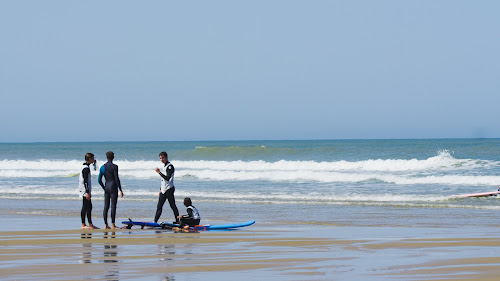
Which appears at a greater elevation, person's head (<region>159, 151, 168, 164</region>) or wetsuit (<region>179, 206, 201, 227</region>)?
person's head (<region>159, 151, 168, 164</region>)

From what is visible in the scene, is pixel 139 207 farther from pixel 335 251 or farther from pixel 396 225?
pixel 335 251

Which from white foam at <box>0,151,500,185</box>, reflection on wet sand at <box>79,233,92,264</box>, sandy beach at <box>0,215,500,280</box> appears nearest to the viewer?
sandy beach at <box>0,215,500,280</box>

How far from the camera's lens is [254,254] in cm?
880

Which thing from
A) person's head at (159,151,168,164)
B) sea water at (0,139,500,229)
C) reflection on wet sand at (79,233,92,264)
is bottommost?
sea water at (0,139,500,229)

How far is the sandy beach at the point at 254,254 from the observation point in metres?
7.18

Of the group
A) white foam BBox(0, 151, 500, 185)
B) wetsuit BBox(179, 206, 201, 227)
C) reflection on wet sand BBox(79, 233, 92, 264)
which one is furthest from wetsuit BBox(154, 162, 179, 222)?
white foam BBox(0, 151, 500, 185)

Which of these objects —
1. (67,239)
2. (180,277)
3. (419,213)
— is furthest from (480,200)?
A: (180,277)

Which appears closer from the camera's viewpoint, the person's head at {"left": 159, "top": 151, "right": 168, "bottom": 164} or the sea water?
the person's head at {"left": 159, "top": 151, "right": 168, "bottom": 164}

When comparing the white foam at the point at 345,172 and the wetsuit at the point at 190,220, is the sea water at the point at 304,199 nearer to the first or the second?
the white foam at the point at 345,172

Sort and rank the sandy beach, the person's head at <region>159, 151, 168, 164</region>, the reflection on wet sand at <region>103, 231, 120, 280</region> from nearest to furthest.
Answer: the reflection on wet sand at <region>103, 231, 120, 280</region> → the sandy beach → the person's head at <region>159, 151, 168, 164</region>

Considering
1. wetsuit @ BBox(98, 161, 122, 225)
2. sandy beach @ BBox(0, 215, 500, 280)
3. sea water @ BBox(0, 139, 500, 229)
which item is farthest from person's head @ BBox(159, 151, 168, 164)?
sea water @ BBox(0, 139, 500, 229)

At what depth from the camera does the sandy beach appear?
7180mm

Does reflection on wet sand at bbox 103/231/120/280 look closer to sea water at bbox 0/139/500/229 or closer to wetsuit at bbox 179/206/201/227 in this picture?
wetsuit at bbox 179/206/201/227

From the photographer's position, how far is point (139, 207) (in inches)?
728
